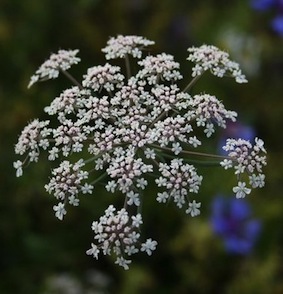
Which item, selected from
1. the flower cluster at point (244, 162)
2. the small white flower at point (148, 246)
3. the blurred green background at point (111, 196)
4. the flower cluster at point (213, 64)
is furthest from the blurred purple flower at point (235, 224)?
the small white flower at point (148, 246)

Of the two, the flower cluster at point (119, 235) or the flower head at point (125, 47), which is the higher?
the flower head at point (125, 47)

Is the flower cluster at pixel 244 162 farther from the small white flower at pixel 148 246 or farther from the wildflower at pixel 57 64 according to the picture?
the wildflower at pixel 57 64

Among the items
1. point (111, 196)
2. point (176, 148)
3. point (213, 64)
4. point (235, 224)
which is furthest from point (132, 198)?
point (235, 224)

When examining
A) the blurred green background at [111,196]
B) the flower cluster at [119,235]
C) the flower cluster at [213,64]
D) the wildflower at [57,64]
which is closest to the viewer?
the flower cluster at [119,235]

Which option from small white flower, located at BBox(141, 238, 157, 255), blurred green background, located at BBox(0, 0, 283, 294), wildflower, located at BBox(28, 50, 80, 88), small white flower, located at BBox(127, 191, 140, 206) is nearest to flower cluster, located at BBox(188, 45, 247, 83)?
wildflower, located at BBox(28, 50, 80, 88)

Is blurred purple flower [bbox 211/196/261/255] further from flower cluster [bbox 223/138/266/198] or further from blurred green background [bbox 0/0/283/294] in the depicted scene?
flower cluster [bbox 223/138/266/198]
